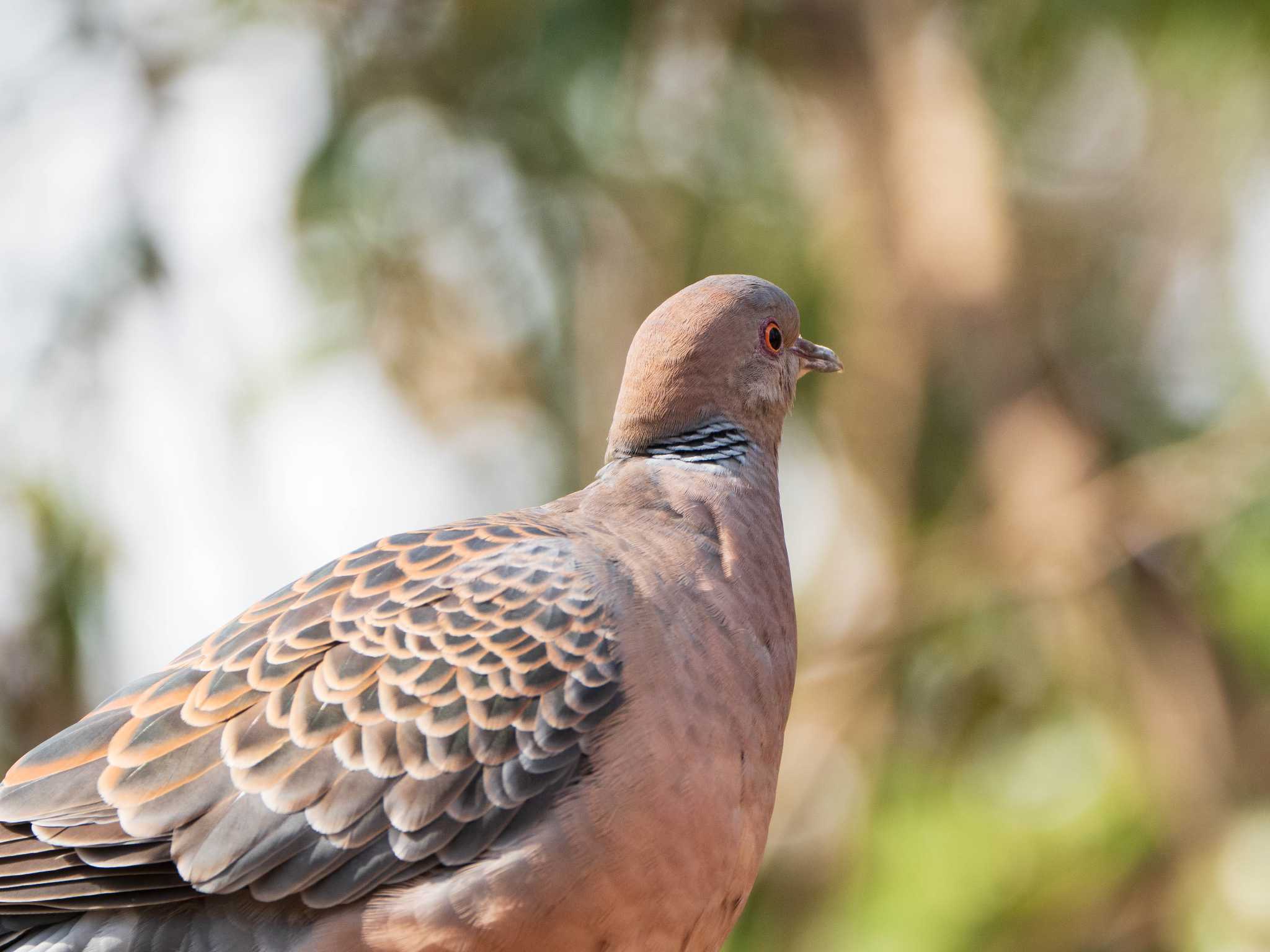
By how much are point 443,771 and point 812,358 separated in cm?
166

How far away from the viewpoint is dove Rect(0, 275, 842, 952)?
251cm

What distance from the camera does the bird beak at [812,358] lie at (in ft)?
11.9

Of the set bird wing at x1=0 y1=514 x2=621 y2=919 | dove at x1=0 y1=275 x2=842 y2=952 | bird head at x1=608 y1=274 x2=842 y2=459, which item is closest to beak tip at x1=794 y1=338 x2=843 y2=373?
bird head at x1=608 y1=274 x2=842 y2=459

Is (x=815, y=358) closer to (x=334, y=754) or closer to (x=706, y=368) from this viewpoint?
(x=706, y=368)

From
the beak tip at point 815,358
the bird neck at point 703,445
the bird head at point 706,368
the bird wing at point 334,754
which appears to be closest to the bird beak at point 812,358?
the beak tip at point 815,358

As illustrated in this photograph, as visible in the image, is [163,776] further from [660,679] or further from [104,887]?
[660,679]

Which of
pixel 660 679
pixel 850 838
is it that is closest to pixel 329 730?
pixel 660 679

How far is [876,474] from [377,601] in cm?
715

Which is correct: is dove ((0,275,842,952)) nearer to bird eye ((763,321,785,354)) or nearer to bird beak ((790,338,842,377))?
bird eye ((763,321,785,354))

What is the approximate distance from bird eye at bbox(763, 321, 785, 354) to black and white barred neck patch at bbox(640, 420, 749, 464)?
11.2 inches

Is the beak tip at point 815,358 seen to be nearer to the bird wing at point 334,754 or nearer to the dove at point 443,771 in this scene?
the dove at point 443,771

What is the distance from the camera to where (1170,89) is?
9.30m

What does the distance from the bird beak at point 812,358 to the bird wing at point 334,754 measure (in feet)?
3.59

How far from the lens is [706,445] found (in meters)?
3.26
